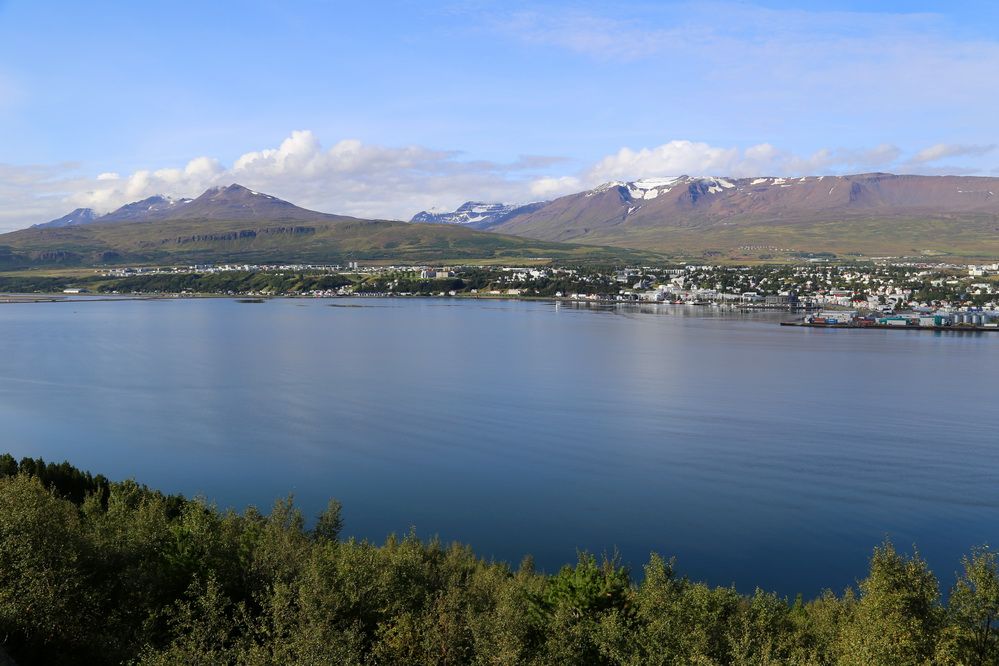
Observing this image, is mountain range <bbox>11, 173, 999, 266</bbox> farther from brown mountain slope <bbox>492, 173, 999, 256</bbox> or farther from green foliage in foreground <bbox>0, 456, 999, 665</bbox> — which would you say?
green foliage in foreground <bbox>0, 456, 999, 665</bbox>

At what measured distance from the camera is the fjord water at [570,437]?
9070mm

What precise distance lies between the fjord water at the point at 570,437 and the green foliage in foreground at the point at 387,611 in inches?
90.2

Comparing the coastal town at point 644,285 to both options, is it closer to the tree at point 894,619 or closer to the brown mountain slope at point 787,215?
the brown mountain slope at point 787,215

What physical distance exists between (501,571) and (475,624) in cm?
182

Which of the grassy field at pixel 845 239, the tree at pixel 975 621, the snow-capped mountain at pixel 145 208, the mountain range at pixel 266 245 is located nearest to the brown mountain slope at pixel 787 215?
the grassy field at pixel 845 239

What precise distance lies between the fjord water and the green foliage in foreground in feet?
7.51

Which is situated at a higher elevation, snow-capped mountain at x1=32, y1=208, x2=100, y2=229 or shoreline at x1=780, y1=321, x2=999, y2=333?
snow-capped mountain at x1=32, y1=208, x2=100, y2=229

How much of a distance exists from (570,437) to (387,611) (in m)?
8.17

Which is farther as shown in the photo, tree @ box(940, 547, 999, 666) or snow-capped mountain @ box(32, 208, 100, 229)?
snow-capped mountain @ box(32, 208, 100, 229)

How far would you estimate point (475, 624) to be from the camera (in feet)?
16.6

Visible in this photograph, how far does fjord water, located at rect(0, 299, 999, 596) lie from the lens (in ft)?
29.8

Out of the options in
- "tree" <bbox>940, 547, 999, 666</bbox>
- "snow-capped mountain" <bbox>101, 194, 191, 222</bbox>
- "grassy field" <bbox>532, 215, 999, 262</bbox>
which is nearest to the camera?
"tree" <bbox>940, 547, 999, 666</bbox>

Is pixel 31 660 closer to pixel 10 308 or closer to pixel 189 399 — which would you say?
pixel 189 399

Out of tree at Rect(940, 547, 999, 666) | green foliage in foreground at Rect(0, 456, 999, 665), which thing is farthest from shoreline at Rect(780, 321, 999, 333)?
tree at Rect(940, 547, 999, 666)
